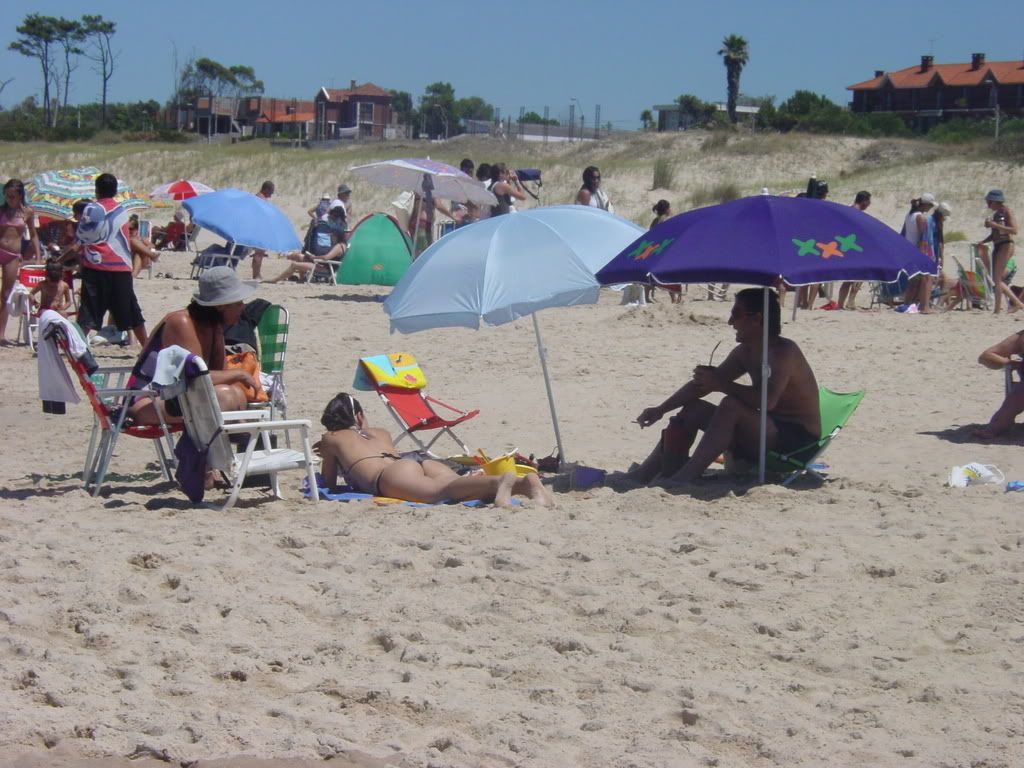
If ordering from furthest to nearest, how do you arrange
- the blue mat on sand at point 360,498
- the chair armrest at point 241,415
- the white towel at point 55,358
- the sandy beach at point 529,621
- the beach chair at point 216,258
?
the beach chair at point 216,258
the white towel at point 55,358
the blue mat on sand at point 360,498
the chair armrest at point 241,415
the sandy beach at point 529,621

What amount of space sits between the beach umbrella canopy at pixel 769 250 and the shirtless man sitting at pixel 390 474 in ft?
3.64

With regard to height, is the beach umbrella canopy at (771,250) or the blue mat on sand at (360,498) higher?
the beach umbrella canopy at (771,250)

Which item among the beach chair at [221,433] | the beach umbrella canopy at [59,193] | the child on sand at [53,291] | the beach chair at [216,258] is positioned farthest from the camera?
the beach chair at [216,258]

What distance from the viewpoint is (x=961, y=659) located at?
163 inches

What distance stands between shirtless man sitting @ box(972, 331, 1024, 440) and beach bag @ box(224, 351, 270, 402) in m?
4.39

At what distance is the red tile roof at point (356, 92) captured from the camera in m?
95.6

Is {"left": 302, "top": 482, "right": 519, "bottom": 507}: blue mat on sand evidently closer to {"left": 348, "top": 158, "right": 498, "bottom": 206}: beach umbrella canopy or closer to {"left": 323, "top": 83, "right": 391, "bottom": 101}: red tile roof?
{"left": 348, "top": 158, "right": 498, "bottom": 206}: beach umbrella canopy

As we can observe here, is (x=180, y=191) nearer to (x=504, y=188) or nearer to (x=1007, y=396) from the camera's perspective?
(x=504, y=188)

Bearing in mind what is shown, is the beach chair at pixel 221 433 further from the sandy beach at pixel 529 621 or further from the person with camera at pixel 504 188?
the person with camera at pixel 504 188

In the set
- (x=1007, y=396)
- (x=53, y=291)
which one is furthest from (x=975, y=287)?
(x=53, y=291)

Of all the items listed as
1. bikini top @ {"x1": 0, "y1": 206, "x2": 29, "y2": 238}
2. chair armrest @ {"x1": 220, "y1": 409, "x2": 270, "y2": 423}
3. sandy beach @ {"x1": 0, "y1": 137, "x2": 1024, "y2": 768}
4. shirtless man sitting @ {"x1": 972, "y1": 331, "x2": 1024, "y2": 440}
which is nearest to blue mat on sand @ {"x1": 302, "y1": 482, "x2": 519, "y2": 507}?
sandy beach @ {"x1": 0, "y1": 137, "x2": 1024, "y2": 768}

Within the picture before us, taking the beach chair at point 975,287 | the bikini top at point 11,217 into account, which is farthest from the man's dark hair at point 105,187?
the beach chair at point 975,287

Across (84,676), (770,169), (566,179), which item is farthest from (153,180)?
(84,676)

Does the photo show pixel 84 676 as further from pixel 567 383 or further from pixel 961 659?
Answer: pixel 567 383
